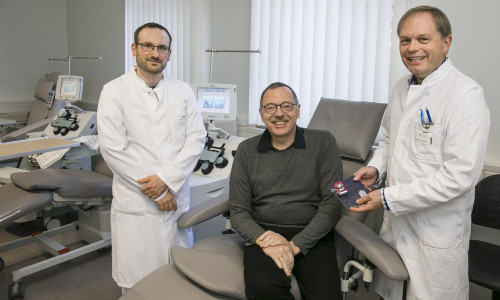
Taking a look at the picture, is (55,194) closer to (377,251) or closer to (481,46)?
(377,251)

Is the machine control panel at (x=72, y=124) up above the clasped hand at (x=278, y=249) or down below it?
above

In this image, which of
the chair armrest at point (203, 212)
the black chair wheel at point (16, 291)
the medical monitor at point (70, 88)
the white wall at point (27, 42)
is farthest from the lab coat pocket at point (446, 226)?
the white wall at point (27, 42)

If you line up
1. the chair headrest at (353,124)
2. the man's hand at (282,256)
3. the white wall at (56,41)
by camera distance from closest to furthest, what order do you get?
the man's hand at (282,256), the chair headrest at (353,124), the white wall at (56,41)

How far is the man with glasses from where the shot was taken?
1476 millimetres

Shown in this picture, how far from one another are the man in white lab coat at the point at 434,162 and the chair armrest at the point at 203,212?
0.61 meters

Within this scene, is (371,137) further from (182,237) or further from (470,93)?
(182,237)

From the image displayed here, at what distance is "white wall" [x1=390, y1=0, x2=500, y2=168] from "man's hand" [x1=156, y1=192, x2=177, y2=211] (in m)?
1.56

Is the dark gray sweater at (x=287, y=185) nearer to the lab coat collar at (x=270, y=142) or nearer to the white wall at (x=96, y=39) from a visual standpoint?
the lab coat collar at (x=270, y=142)

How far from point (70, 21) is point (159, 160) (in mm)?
4249

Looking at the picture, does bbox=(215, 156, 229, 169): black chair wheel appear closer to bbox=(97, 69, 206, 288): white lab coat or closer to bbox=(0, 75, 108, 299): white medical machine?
bbox=(97, 69, 206, 288): white lab coat

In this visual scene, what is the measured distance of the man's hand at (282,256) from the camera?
139cm

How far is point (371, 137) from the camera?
6.28ft

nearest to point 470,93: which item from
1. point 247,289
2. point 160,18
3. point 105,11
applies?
point 247,289

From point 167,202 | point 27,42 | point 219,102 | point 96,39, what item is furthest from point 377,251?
point 27,42
